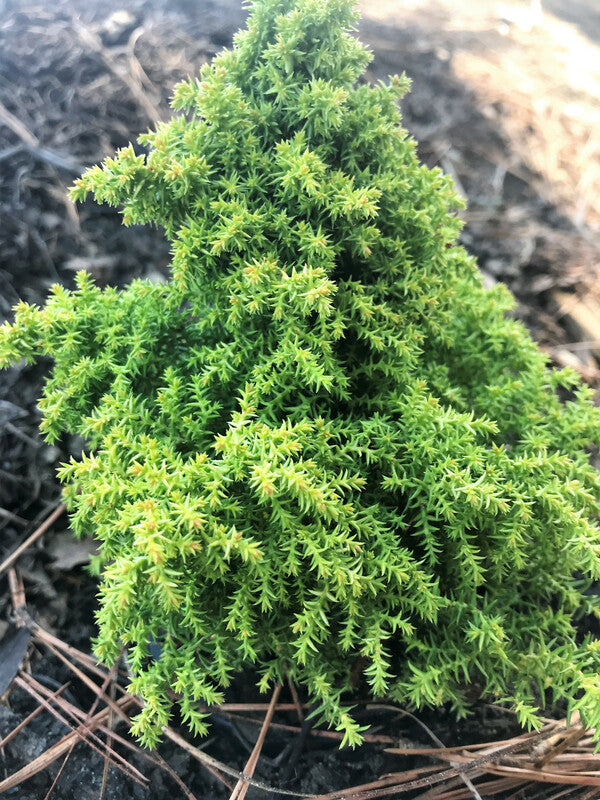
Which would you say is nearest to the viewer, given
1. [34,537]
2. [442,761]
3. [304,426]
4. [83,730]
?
[304,426]

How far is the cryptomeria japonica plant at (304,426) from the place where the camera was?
1.85 meters

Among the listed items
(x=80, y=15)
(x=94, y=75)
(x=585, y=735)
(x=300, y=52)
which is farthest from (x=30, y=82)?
(x=585, y=735)

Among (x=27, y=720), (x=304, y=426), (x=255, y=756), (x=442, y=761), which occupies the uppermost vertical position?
(x=304, y=426)

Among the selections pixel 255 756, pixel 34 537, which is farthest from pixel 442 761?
pixel 34 537

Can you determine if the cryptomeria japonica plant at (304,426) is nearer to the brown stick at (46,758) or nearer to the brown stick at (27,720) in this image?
the brown stick at (46,758)

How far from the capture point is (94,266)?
363cm

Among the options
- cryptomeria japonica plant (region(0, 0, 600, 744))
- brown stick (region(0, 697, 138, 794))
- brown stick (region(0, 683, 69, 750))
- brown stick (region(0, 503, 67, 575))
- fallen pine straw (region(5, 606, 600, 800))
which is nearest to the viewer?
cryptomeria japonica plant (region(0, 0, 600, 744))

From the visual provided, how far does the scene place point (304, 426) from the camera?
1858 mm

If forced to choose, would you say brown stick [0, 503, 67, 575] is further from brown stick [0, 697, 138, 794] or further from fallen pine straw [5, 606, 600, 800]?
brown stick [0, 697, 138, 794]

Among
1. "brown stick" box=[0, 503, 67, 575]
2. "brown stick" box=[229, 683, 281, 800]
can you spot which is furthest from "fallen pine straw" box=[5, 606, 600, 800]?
"brown stick" box=[0, 503, 67, 575]

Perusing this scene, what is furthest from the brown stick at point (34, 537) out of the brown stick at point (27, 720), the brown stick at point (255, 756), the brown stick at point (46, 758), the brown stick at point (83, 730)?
the brown stick at point (255, 756)

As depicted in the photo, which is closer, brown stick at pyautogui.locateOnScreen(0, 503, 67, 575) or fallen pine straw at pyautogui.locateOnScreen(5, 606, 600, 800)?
fallen pine straw at pyautogui.locateOnScreen(5, 606, 600, 800)

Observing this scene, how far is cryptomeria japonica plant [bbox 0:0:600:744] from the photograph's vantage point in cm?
185

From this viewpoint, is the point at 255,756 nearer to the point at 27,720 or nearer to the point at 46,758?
the point at 46,758
